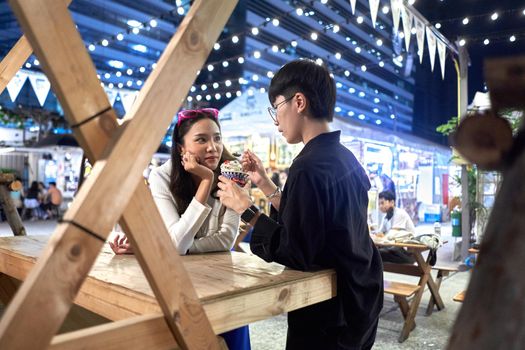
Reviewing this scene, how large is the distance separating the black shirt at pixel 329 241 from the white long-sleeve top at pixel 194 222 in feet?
1.20

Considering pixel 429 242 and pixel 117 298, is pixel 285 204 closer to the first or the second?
pixel 117 298

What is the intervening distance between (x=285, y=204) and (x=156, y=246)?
2.10 ft

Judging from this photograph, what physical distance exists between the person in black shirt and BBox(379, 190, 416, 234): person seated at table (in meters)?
4.66

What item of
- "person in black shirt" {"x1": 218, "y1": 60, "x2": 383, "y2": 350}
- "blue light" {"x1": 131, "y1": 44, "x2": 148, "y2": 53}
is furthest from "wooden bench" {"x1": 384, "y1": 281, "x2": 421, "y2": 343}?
"blue light" {"x1": 131, "y1": 44, "x2": 148, "y2": 53}

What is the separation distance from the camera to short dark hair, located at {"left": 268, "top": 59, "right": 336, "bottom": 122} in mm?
1551

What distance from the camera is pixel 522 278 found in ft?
1.46

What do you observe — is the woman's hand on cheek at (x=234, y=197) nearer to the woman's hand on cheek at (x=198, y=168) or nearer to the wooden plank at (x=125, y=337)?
the woman's hand on cheek at (x=198, y=168)

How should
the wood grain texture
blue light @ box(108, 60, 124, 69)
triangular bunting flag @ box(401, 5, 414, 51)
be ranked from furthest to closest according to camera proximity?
1. blue light @ box(108, 60, 124, 69)
2. triangular bunting flag @ box(401, 5, 414, 51)
3. the wood grain texture

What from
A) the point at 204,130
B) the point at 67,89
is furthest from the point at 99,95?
the point at 204,130

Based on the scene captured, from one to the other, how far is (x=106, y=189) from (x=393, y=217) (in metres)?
5.86

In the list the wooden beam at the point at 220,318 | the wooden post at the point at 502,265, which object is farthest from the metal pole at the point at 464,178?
the wooden post at the point at 502,265

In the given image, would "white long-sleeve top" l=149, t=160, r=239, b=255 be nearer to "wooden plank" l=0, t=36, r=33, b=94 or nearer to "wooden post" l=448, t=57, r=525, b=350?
"wooden plank" l=0, t=36, r=33, b=94

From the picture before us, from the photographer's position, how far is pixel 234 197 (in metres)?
1.52

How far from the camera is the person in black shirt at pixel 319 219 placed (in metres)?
1.36
